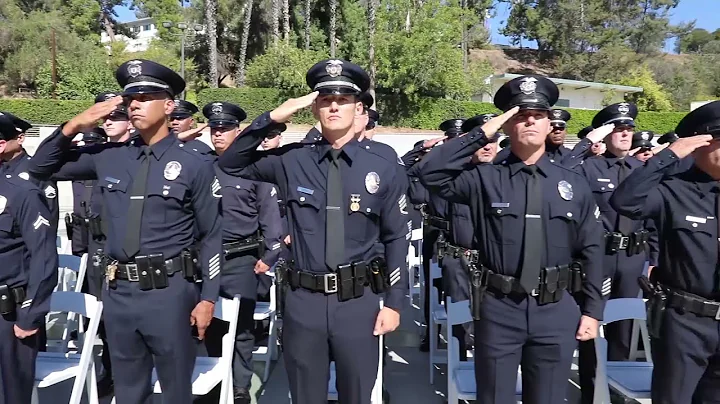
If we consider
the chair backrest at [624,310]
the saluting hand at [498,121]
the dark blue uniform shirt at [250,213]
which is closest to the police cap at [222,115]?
the dark blue uniform shirt at [250,213]

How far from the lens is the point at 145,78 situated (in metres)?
2.90

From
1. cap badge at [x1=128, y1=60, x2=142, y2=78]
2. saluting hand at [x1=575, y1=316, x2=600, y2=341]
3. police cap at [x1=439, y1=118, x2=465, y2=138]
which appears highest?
cap badge at [x1=128, y1=60, x2=142, y2=78]

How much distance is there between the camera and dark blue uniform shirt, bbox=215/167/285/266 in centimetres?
421

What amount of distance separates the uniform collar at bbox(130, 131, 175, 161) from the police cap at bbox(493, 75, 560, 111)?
1785 millimetres

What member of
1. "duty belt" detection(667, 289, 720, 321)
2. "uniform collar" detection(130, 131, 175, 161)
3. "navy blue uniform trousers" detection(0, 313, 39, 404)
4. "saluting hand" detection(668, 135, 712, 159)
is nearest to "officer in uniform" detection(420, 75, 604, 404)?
"duty belt" detection(667, 289, 720, 321)

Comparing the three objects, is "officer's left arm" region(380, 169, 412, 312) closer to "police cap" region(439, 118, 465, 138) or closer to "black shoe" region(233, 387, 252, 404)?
"black shoe" region(233, 387, 252, 404)

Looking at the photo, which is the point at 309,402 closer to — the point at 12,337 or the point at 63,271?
the point at 12,337

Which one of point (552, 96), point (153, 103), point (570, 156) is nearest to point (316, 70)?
point (153, 103)

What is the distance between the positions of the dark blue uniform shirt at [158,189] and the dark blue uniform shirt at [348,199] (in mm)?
264

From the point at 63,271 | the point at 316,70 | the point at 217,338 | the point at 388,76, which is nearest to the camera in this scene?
the point at 316,70

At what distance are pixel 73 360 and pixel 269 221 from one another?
64.1 inches

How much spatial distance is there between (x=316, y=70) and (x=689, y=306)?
2111mm

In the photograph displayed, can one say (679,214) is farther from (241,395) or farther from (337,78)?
(241,395)

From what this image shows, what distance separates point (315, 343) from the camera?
2.64 meters
